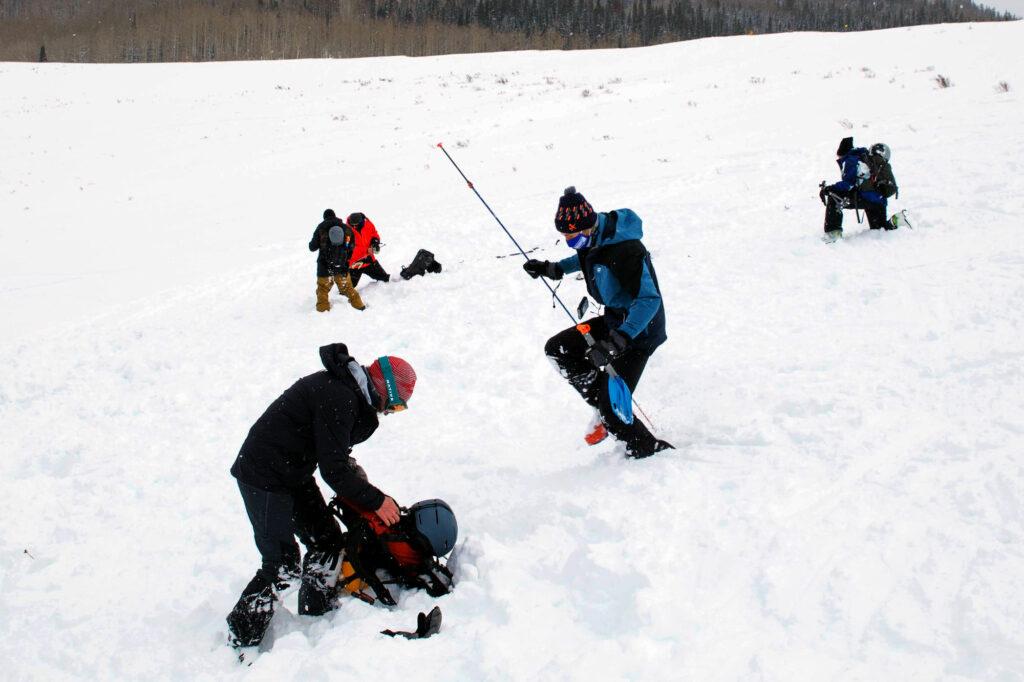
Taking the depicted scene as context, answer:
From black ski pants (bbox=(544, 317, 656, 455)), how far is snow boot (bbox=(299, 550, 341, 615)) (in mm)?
2098

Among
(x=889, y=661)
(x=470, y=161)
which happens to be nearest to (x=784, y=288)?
(x=889, y=661)

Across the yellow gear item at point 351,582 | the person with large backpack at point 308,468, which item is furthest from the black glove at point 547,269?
the yellow gear item at point 351,582

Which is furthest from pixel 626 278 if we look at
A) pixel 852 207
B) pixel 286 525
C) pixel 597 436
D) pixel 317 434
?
pixel 852 207

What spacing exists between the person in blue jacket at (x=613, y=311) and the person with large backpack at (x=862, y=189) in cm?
537

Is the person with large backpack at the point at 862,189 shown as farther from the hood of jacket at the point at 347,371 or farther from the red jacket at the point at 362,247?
the hood of jacket at the point at 347,371

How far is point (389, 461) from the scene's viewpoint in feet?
20.2

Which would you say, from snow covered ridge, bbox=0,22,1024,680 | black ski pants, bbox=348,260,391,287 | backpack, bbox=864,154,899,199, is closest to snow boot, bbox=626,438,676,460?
snow covered ridge, bbox=0,22,1024,680

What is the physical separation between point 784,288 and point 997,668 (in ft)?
19.1

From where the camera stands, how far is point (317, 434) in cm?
378

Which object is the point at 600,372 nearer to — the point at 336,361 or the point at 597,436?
the point at 597,436

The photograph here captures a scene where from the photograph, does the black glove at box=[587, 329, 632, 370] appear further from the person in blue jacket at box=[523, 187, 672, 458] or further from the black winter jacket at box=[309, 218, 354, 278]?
the black winter jacket at box=[309, 218, 354, 278]

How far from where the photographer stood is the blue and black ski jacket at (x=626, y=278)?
4.68 meters

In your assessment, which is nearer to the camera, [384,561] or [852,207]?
[384,561]

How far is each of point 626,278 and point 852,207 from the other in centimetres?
587
